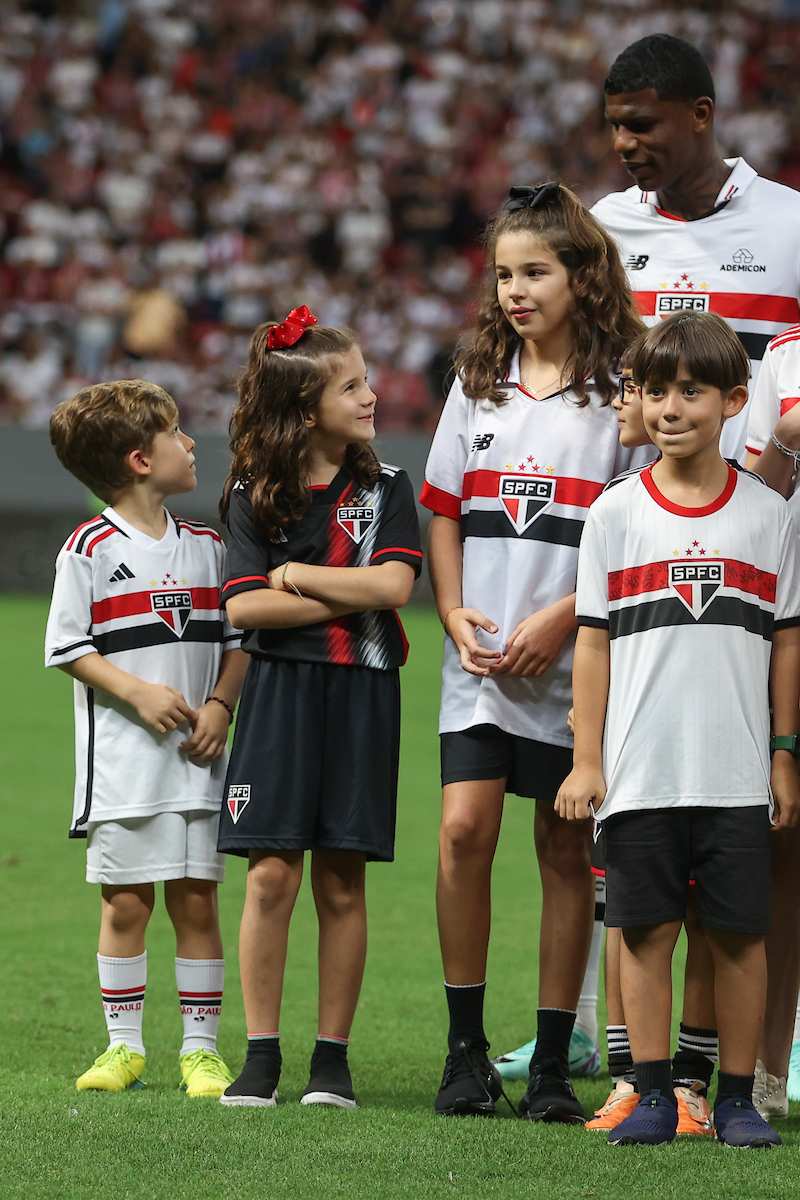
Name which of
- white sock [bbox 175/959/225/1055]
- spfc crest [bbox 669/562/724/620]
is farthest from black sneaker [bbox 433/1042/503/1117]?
spfc crest [bbox 669/562/724/620]

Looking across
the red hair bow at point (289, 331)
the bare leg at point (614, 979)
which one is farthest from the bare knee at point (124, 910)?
the red hair bow at point (289, 331)

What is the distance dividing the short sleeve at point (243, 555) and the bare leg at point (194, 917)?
0.68m

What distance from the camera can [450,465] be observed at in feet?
10.7

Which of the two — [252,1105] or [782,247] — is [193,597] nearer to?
[252,1105]

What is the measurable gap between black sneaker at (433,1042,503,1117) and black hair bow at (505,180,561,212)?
181 cm

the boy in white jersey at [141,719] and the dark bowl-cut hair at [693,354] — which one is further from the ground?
the dark bowl-cut hair at [693,354]

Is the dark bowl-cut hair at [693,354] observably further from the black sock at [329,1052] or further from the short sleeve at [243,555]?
the black sock at [329,1052]

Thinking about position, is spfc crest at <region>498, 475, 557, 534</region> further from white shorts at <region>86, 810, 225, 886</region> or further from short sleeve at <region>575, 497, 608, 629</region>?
white shorts at <region>86, 810, 225, 886</region>

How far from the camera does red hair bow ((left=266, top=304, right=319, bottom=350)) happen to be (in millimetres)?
3191

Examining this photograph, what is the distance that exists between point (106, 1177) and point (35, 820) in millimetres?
3665

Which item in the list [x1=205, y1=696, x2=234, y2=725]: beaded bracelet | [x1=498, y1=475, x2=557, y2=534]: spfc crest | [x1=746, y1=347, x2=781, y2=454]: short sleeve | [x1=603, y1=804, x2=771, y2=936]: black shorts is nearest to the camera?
[x1=603, y1=804, x2=771, y2=936]: black shorts

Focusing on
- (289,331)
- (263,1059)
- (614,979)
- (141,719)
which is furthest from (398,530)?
(263,1059)

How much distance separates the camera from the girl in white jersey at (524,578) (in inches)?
121

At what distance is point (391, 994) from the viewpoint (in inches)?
164
